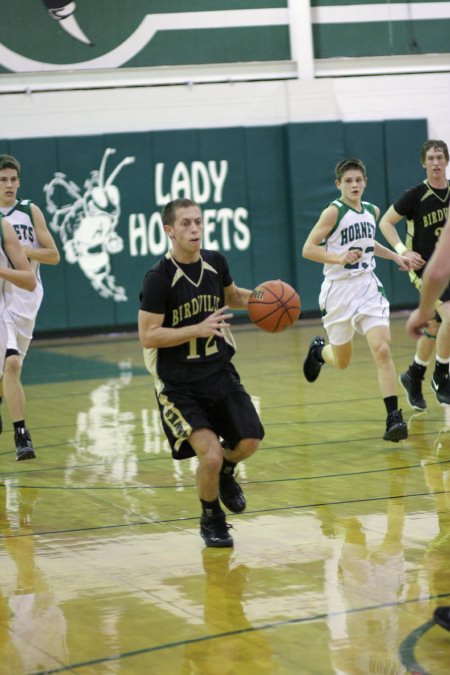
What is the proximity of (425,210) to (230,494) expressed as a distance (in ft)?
12.8

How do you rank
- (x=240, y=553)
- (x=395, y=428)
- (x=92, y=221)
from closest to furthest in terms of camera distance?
Result: 1. (x=240, y=553)
2. (x=395, y=428)
3. (x=92, y=221)

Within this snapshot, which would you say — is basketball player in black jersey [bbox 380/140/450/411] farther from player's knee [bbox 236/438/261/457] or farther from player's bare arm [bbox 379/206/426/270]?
player's knee [bbox 236/438/261/457]

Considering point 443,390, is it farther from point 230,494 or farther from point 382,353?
point 230,494

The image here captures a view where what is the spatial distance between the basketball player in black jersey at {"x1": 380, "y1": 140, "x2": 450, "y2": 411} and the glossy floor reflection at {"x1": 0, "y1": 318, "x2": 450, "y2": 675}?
243 mm

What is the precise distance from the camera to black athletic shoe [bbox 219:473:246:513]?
19.3 feet

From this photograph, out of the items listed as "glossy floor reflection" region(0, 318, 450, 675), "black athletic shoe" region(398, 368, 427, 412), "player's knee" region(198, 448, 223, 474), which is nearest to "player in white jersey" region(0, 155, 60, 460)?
"glossy floor reflection" region(0, 318, 450, 675)

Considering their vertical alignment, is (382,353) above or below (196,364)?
below

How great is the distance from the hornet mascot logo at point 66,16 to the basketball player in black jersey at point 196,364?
11.8 metres

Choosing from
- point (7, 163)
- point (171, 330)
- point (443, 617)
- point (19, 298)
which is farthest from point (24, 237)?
point (443, 617)

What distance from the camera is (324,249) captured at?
8.21 metres

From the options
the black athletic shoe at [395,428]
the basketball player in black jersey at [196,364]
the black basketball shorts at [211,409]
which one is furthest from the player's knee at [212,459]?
the black athletic shoe at [395,428]

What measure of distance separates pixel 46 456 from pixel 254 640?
4.20m

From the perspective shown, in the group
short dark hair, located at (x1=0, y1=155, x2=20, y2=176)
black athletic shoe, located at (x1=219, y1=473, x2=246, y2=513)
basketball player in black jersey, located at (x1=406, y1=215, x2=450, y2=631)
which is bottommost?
black athletic shoe, located at (x1=219, y1=473, x2=246, y2=513)

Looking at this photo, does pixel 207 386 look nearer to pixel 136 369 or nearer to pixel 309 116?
pixel 136 369
